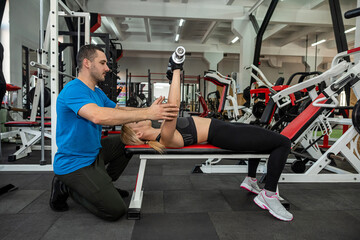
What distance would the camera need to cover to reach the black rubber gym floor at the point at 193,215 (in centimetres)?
142

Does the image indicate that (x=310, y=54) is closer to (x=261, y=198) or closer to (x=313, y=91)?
(x=313, y=91)

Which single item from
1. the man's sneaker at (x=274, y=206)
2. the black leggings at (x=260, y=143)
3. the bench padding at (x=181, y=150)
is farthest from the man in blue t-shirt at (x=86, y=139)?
the man's sneaker at (x=274, y=206)

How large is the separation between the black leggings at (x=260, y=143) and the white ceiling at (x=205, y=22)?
5.44 meters

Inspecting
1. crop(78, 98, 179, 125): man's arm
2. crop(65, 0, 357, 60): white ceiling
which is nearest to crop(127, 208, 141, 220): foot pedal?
crop(78, 98, 179, 125): man's arm

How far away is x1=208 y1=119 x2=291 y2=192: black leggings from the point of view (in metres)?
1.70

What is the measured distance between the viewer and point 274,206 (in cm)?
165

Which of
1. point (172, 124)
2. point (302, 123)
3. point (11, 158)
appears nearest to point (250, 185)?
point (302, 123)

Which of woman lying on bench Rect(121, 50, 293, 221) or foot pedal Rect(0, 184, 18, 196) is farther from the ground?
woman lying on bench Rect(121, 50, 293, 221)

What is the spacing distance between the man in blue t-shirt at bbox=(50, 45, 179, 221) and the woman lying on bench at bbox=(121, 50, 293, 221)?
26 centimetres

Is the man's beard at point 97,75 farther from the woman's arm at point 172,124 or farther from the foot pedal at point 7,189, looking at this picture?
the foot pedal at point 7,189

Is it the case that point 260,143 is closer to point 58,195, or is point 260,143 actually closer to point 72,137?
point 72,137

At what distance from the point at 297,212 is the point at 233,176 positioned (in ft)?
3.01

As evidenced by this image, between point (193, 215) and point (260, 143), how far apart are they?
2.24 feet

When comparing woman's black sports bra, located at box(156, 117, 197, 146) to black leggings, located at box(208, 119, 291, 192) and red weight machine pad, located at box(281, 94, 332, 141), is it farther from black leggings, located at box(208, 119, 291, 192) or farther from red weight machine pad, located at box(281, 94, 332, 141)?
red weight machine pad, located at box(281, 94, 332, 141)
